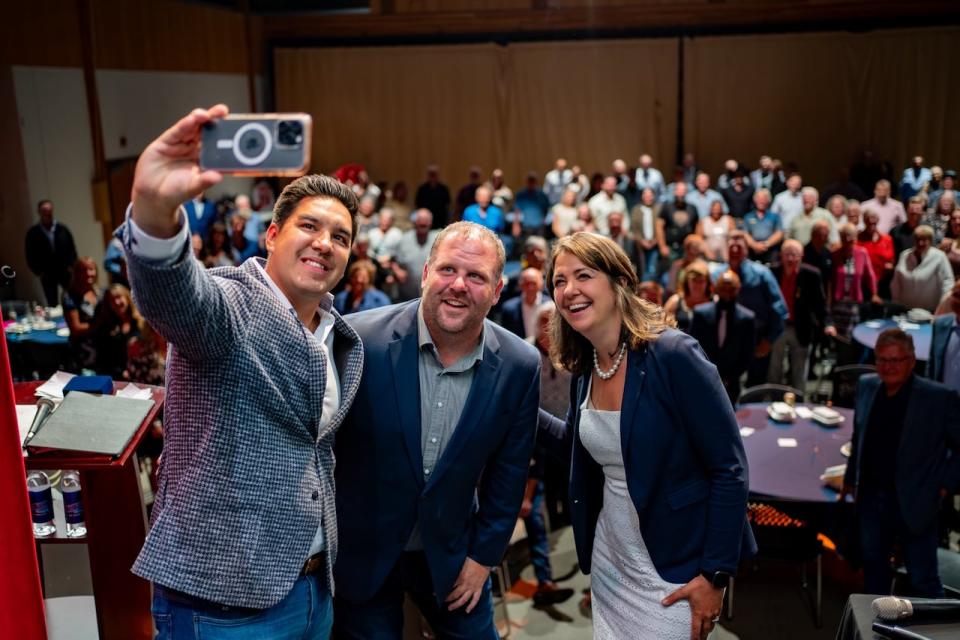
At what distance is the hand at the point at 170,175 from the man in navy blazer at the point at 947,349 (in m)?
4.54

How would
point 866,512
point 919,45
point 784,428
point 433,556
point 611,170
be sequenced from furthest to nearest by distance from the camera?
point 611,170 → point 919,45 → point 784,428 → point 866,512 → point 433,556

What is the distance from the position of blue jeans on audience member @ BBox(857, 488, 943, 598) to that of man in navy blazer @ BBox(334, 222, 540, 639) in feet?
7.37

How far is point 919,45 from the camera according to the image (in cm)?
1427

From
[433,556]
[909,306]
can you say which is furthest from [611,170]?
[433,556]

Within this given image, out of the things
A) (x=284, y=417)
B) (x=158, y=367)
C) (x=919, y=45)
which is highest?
(x=919, y=45)

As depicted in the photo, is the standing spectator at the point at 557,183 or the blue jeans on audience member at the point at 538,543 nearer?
the blue jeans on audience member at the point at 538,543

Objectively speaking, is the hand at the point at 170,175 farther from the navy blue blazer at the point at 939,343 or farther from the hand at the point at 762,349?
the hand at the point at 762,349

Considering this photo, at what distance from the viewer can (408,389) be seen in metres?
2.15

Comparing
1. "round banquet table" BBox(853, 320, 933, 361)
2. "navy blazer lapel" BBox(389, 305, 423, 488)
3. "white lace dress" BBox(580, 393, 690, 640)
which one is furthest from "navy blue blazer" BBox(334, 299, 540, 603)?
"round banquet table" BBox(853, 320, 933, 361)

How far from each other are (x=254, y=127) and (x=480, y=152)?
15.2 meters

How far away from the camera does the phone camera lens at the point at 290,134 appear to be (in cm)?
138

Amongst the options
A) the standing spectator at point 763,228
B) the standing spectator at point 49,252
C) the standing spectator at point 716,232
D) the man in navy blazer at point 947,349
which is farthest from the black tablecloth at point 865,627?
the standing spectator at point 49,252

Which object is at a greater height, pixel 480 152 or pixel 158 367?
pixel 480 152

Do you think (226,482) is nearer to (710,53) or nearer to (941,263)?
(941,263)
